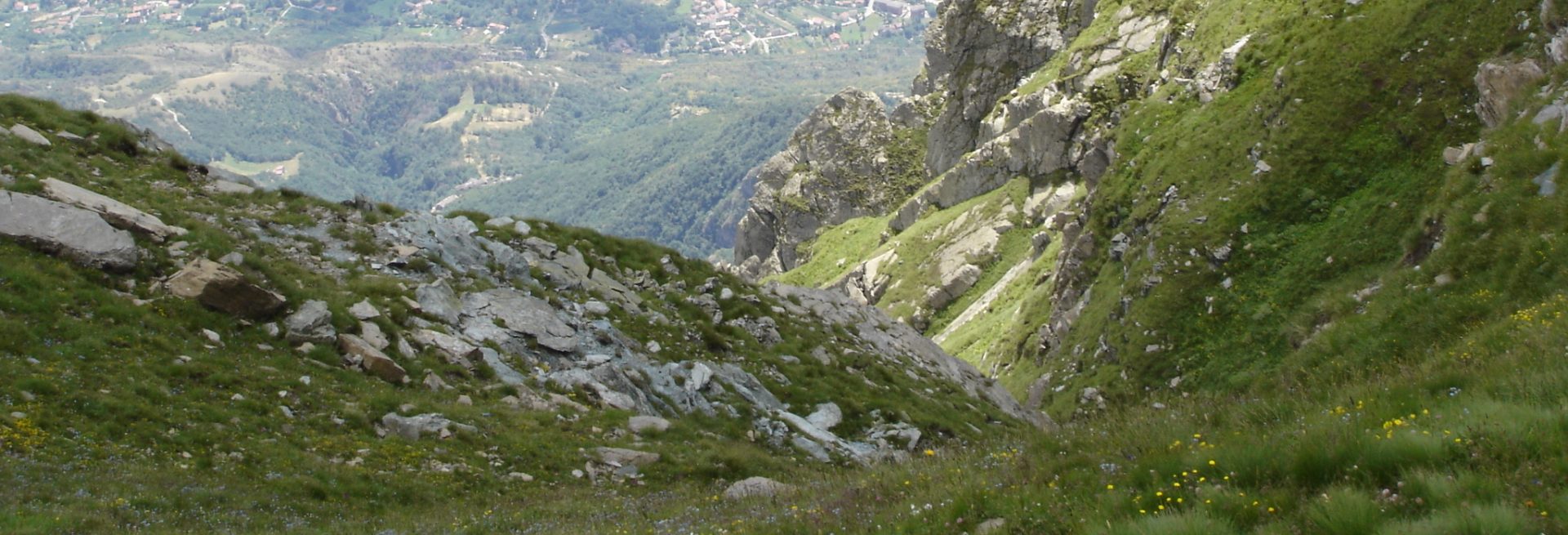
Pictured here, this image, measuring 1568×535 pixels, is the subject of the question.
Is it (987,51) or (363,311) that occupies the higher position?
(363,311)

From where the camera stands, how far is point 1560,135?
2203 cm

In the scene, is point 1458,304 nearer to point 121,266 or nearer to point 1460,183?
point 1460,183

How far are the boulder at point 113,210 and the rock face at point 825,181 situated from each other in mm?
128793

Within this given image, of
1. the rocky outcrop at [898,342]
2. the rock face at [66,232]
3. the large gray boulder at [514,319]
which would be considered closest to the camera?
the rock face at [66,232]

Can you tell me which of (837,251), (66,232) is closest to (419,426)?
(66,232)

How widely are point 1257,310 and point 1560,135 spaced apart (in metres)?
15.2

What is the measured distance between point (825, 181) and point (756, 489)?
5634 inches

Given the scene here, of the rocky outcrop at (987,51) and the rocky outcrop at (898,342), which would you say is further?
the rocky outcrop at (987,51)

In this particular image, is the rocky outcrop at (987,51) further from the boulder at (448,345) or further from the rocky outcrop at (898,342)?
the boulder at (448,345)

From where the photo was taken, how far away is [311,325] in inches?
818

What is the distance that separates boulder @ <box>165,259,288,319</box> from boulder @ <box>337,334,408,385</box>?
1.89 metres

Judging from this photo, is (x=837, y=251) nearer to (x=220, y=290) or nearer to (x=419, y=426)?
(x=220, y=290)

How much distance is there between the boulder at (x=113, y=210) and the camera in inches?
822

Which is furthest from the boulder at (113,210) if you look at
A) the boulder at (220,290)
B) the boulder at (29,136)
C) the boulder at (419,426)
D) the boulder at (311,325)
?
the boulder at (419,426)
